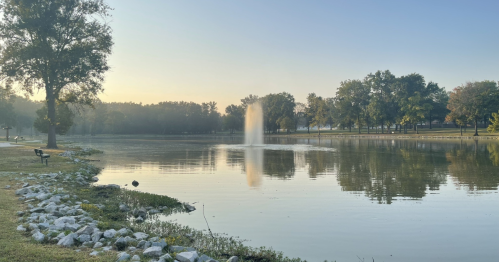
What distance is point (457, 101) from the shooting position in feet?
264

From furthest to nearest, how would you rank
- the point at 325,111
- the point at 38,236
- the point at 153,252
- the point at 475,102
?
the point at 325,111
the point at 475,102
the point at 38,236
the point at 153,252

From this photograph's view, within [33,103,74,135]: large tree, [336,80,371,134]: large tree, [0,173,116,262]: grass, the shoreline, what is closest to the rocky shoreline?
the shoreline

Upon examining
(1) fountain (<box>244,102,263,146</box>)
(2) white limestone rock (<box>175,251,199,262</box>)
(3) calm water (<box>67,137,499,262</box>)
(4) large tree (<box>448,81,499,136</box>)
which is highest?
(4) large tree (<box>448,81,499,136</box>)

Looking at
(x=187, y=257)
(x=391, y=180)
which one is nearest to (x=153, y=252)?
(x=187, y=257)

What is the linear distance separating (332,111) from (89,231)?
122 m

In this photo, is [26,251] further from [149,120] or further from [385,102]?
[149,120]

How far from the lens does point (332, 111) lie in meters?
125

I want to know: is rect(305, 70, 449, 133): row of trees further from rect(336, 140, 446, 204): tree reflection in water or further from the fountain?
rect(336, 140, 446, 204): tree reflection in water

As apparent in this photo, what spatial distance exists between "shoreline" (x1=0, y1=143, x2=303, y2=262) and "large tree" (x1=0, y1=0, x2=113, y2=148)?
2186 centimetres

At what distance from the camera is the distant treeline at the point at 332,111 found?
7788 cm

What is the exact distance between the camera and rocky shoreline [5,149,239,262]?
6.86 meters

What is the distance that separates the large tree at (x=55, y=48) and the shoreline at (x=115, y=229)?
21.9m

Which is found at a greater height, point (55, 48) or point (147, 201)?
point (55, 48)

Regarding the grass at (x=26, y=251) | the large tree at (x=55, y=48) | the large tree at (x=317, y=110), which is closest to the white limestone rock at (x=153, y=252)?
the grass at (x=26, y=251)
